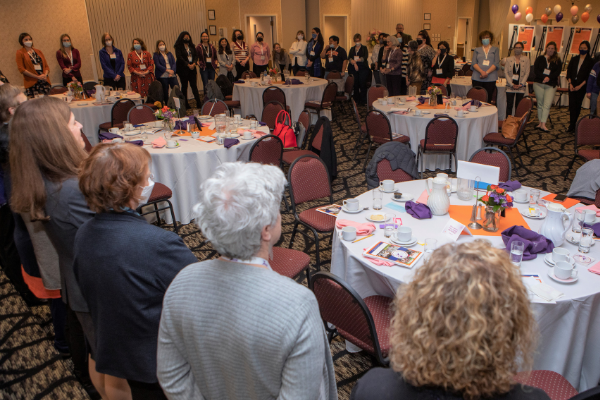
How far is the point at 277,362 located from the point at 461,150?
5.32 meters

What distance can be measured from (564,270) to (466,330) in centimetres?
144

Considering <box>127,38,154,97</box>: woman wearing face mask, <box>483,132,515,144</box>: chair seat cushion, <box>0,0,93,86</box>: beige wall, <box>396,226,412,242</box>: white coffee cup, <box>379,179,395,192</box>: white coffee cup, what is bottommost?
<box>483,132,515,144</box>: chair seat cushion

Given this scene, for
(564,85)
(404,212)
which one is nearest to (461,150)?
(404,212)

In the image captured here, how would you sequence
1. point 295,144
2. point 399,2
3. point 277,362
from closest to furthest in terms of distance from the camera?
point 277,362 → point 295,144 → point 399,2

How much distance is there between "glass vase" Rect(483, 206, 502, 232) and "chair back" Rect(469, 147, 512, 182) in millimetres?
1262

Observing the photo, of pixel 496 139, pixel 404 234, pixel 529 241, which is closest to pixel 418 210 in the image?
pixel 404 234

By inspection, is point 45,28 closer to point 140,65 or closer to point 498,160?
point 140,65

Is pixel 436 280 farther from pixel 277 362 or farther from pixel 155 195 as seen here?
pixel 155 195

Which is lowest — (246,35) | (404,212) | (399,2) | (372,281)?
(372,281)

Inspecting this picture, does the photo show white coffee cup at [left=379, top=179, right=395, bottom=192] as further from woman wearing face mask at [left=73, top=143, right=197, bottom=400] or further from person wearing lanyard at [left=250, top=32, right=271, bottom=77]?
person wearing lanyard at [left=250, top=32, right=271, bottom=77]

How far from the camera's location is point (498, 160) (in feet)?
12.4

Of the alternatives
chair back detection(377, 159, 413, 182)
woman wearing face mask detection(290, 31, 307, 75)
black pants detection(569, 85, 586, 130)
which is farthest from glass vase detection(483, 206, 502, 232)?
woman wearing face mask detection(290, 31, 307, 75)

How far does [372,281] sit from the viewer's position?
8.45ft

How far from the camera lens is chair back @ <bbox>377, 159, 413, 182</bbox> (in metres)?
3.84
